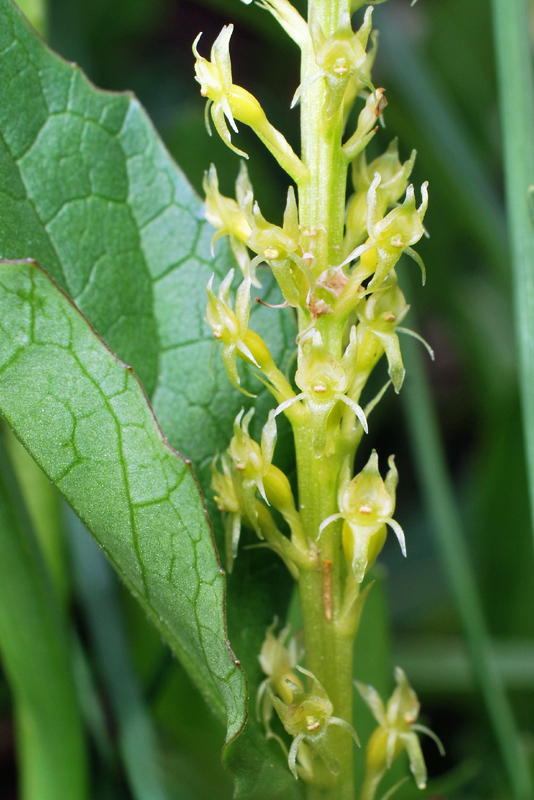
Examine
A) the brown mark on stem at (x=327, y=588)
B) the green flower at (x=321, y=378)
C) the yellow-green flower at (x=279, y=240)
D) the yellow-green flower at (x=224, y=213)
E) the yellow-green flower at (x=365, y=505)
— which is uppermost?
the yellow-green flower at (x=224, y=213)

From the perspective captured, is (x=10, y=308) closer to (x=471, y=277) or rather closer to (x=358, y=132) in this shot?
(x=358, y=132)

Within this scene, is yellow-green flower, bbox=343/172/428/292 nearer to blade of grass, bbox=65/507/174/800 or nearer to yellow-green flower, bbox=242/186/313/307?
yellow-green flower, bbox=242/186/313/307

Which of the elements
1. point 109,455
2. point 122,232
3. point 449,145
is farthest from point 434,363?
point 109,455

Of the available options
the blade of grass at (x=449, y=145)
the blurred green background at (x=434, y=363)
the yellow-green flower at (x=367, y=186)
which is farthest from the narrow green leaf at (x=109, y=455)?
the blade of grass at (x=449, y=145)

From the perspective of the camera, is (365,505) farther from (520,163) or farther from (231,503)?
(520,163)

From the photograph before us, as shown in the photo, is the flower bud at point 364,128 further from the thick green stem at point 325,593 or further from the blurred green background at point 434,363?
the blurred green background at point 434,363

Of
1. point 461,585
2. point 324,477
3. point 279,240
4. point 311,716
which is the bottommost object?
point 461,585

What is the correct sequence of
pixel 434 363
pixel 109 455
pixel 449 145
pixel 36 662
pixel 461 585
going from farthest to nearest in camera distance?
pixel 434 363 < pixel 449 145 < pixel 461 585 < pixel 36 662 < pixel 109 455
